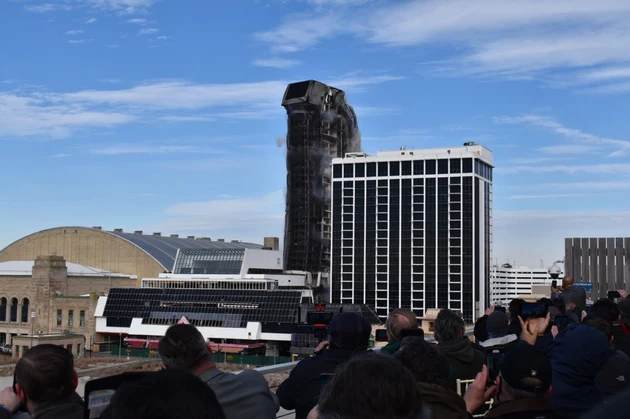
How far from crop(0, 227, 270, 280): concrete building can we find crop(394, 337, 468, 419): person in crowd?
124m

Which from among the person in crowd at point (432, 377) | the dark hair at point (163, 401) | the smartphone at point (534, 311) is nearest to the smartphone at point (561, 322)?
the smartphone at point (534, 311)

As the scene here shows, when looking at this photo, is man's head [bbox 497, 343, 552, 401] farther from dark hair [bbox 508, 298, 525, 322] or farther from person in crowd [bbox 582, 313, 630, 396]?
dark hair [bbox 508, 298, 525, 322]

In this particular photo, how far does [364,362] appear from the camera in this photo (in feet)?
9.25

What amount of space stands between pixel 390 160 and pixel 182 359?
119737 mm

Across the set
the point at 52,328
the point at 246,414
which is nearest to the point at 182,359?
the point at 246,414

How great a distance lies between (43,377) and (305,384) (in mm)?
2103

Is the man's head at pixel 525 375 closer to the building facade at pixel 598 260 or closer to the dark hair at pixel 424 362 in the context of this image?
the dark hair at pixel 424 362

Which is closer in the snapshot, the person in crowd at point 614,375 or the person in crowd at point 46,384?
the person in crowd at point 46,384

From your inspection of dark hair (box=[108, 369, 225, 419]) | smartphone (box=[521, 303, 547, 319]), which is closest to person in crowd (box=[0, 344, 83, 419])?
dark hair (box=[108, 369, 225, 419])

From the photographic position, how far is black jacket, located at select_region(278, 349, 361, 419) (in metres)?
5.49

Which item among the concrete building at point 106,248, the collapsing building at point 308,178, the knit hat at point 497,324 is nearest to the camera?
the knit hat at point 497,324

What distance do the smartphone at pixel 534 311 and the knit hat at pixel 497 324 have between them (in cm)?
93

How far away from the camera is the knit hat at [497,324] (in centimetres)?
809

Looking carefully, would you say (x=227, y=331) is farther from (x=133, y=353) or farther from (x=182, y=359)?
(x=182, y=359)
